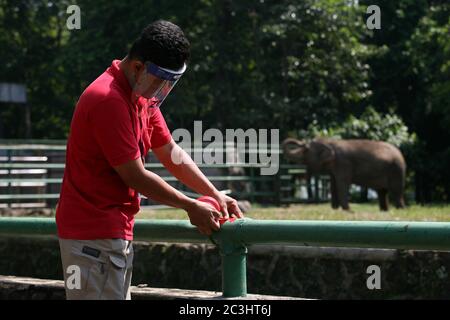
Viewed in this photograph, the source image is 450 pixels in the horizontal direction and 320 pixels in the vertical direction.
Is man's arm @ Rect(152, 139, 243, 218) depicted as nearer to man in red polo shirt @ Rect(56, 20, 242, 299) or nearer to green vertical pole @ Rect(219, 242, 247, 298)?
→ green vertical pole @ Rect(219, 242, 247, 298)

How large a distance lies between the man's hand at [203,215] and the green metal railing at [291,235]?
278mm

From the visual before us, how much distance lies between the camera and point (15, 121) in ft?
124

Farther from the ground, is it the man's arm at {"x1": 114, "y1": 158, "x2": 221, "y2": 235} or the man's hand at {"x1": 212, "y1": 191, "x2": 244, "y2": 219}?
the man's arm at {"x1": 114, "y1": 158, "x2": 221, "y2": 235}

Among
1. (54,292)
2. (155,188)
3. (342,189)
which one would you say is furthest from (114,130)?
(342,189)

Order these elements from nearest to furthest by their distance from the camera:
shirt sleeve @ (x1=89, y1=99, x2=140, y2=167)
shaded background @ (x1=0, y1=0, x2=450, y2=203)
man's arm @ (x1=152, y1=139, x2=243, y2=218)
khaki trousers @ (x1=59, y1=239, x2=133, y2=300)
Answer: shirt sleeve @ (x1=89, y1=99, x2=140, y2=167) < khaki trousers @ (x1=59, y1=239, x2=133, y2=300) < man's arm @ (x1=152, y1=139, x2=243, y2=218) < shaded background @ (x1=0, y1=0, x2=450, y2=203)

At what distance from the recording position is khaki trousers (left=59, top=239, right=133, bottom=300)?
435cm

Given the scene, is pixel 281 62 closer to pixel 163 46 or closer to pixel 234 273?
pixel 234 273

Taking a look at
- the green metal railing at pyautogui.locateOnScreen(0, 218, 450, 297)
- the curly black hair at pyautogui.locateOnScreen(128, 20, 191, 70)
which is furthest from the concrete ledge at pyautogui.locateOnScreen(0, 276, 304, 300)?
the curly black hair at pyautogui.locateOnScreen(128, 20, 191, 70)

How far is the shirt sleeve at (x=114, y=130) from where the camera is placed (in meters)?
4.21

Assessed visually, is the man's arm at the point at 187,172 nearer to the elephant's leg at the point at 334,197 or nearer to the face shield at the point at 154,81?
the face shield at the point at 154,81

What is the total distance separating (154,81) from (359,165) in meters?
15.7

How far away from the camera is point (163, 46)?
422 cm

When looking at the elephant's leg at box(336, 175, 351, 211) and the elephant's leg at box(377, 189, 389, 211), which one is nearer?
the elephant's leg at box(336, 175, 351, 211)

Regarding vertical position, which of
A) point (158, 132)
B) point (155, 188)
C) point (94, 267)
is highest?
point (158, 132)
